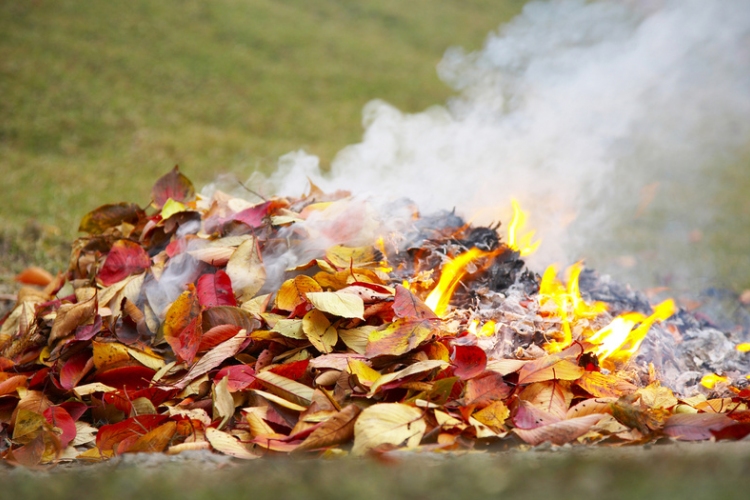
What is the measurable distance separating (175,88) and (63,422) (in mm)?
6693

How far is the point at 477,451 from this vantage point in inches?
54.0

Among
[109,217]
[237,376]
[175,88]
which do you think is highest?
[175,88]

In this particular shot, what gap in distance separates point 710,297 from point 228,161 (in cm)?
452

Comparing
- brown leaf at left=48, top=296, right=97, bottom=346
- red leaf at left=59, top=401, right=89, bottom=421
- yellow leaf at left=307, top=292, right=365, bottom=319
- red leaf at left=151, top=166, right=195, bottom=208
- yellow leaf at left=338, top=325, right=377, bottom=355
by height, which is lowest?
red leaf at left=59, top=401, right=89, bottom=421

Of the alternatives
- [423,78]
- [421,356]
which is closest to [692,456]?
[421,356]

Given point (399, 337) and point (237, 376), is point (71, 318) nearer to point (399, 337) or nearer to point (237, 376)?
point (237, 376)

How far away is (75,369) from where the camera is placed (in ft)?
6.12

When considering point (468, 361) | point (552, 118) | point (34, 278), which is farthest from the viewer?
point (552, 118)

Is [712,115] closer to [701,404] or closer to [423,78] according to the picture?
[423,78]

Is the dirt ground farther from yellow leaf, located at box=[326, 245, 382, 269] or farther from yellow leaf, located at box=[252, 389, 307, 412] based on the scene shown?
yellow leaf, located at box=[326, 245, 382, 269]

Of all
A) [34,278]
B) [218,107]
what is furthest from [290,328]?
[218,107]

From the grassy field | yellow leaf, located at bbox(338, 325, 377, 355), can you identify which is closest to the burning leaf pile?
yellow leaf, located at bbox(338, 325, 377, 355)

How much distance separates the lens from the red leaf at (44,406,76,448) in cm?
161

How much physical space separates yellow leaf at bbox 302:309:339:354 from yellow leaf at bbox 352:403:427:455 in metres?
0.31
